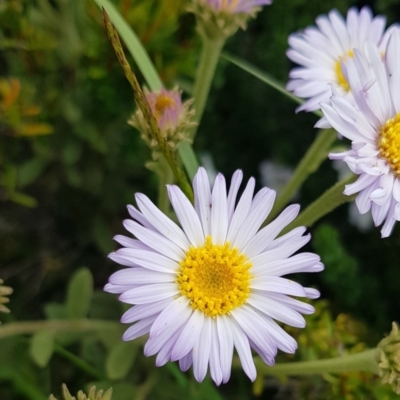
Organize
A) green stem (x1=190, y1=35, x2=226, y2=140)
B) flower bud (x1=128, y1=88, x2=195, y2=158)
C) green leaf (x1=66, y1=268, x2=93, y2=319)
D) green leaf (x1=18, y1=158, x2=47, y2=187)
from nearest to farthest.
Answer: flower bud (x1=128, y1=88, x2=195, y2=158)
green stem (x1=190, y1=35, x2=226, y2=140)
green leaf (x1=66, y1=268, x2=93, y2=319)
green leaf (x1=18, y1=158, x2=47, y2=187)

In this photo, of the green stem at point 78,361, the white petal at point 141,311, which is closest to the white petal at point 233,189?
the white petal at point 141,311

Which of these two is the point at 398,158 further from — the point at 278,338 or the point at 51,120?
the point at 51,120

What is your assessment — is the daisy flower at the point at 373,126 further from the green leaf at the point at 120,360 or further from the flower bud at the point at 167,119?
the green leaf at the point at 120,360

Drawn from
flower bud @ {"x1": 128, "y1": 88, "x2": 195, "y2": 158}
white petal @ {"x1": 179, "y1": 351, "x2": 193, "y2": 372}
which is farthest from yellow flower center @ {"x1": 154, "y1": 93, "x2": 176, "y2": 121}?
white petal @ {"x1": 179, "y1": 351, "x2": 193, "y2": 372}

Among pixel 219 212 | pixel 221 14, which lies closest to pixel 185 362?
pixel 219 212

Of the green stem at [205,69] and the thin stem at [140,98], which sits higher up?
the green stem at [205,69]

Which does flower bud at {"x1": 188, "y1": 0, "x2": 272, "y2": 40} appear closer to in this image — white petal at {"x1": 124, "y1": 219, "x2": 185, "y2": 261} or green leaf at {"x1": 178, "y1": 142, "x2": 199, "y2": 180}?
green leaf at {"x1": 178, "y1": 142, "x2": 199, "y2": 180}

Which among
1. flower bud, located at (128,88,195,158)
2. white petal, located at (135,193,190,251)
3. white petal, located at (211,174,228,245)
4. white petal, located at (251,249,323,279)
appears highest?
flower bud, located at (128,88,195,158)
